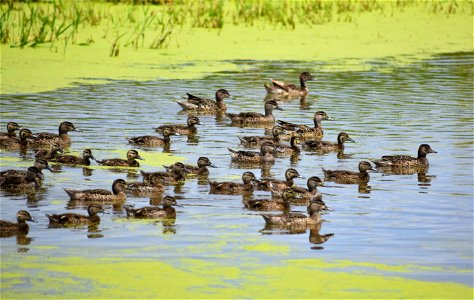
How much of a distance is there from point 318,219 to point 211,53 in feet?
46.7

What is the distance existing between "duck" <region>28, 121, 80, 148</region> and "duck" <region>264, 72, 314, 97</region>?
6.21m

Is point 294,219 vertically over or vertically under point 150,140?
under

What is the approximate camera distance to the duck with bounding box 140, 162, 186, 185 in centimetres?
1301

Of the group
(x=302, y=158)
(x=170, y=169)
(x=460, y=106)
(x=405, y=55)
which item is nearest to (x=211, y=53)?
(x=405, y=55)

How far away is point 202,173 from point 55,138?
2.77 metres

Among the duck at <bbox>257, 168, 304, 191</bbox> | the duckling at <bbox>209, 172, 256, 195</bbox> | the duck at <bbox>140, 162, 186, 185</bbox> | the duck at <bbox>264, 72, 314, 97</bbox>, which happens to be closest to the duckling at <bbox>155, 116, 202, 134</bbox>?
the duck at <bbox>140, 162, 186, 185</bbox>

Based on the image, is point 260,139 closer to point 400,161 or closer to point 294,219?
point 400,161

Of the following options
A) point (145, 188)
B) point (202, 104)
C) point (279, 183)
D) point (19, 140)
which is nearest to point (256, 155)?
point (279, 183)

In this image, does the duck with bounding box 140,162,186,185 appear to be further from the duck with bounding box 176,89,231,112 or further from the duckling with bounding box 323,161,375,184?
the duck with bounding box 176,89,231,112

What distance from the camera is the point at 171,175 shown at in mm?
13141

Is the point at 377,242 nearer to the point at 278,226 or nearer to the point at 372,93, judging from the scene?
the point at 278,226

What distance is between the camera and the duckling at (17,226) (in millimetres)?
10500

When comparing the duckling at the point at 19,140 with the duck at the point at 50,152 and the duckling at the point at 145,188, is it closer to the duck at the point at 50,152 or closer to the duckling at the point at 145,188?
the duck at the point at 50,152

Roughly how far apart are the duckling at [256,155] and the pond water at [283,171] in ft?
0.55
